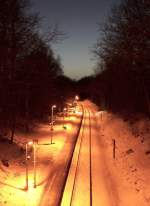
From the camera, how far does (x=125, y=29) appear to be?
79.8 ft

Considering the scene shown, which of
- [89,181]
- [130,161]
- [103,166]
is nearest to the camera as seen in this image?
[89,181]

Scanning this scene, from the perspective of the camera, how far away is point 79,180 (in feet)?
80.7

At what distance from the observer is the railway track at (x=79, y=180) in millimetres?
20422

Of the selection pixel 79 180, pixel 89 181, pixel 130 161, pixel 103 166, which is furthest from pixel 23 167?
pixel 130 161

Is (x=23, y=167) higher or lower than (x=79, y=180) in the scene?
higher

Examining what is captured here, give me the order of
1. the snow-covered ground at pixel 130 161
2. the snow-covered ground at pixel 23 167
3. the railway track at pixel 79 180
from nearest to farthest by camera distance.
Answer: the snow-covered ground at pixel 23 167
the railway track at pixel 79 180
the snow-covered ground at pixel 130 161

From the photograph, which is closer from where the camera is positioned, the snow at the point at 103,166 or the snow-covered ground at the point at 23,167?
the snow-covered ground at the point at 23,167

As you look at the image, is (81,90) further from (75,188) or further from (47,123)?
(75,188)

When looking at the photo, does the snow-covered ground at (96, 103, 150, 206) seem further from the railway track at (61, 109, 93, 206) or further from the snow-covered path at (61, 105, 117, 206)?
the railway track at (61, 109, 93, 206)

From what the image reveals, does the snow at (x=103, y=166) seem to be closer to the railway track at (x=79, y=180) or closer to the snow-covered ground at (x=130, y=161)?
the snow-covered ground at (x=130, y=161)

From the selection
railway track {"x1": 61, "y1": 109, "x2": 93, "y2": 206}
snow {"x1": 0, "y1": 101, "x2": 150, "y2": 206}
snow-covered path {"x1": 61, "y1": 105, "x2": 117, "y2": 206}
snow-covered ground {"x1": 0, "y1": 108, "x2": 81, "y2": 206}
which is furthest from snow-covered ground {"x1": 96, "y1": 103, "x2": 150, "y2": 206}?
snow-covered ground {"x1": 0, "y1": 108, "x2": 81, "y2": 206}

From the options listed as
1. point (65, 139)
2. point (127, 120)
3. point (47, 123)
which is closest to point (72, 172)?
point (65, 139)

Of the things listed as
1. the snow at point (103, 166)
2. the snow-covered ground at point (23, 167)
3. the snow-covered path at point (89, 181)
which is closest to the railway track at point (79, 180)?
the snow-covered path at point (89, 181)

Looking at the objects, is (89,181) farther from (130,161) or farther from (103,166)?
(130,161)
